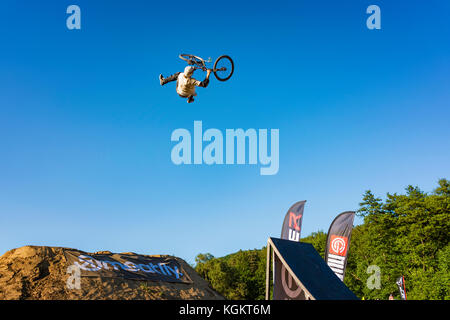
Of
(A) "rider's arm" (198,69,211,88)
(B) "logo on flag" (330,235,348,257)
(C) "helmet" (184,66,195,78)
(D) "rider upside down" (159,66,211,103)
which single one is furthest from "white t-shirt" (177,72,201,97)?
(B) "logo on flag" (330,235,348,257)

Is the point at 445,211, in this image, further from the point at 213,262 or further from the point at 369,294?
the point at 213,262

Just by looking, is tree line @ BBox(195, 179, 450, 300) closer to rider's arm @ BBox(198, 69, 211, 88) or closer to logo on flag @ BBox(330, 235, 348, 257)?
logo on flag @ BBox(330, 235, 348, 257)

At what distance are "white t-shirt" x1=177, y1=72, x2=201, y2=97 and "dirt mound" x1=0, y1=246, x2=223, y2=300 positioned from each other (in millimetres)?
10175

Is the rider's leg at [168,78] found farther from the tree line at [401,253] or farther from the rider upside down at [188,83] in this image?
the tree line at [401,253]

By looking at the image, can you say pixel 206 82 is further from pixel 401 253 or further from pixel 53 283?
pixel 401 253

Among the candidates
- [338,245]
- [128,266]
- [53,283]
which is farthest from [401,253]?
[53,283]

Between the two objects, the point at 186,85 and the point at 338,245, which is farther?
the point at 338,245

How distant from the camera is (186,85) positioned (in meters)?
13.5

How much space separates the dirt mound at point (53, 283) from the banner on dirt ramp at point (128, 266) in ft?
1.00

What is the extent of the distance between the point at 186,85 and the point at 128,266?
1127 cm

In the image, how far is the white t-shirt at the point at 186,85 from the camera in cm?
→ 1338

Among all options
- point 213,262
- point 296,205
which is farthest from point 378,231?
point 296,205

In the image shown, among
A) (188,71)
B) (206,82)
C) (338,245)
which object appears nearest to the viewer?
(188,71)
